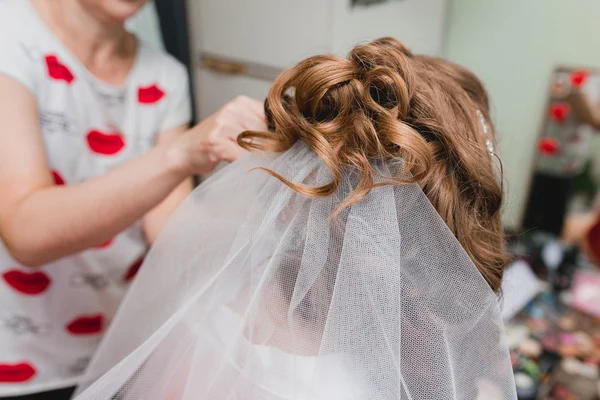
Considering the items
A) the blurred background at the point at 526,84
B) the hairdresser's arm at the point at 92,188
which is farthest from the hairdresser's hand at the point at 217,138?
the blurred background at the point at 526,84

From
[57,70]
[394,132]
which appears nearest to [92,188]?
[57,70]

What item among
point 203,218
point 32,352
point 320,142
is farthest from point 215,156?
point 32,352

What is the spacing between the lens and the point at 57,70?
31.9 inches

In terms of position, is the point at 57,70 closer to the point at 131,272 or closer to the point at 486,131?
the point at 131,272

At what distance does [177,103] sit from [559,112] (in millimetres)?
987

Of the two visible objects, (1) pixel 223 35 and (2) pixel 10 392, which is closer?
(2) pixel 10 392

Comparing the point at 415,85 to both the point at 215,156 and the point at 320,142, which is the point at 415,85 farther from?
the point at 215,156

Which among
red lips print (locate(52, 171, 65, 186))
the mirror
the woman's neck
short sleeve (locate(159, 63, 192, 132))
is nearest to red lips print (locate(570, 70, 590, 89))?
the mirror

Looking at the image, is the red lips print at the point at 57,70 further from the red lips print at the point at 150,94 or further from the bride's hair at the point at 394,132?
the bride's hair at the point at 394,132

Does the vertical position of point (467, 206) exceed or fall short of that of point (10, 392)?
it exceeds it

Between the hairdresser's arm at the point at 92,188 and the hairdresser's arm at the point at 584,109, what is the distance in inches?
40.2

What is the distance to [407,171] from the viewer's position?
490 millimetres

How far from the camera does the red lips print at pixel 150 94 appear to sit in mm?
933

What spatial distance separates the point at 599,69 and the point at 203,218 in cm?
113
